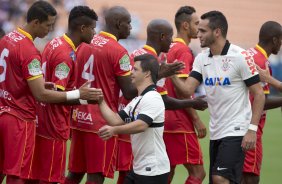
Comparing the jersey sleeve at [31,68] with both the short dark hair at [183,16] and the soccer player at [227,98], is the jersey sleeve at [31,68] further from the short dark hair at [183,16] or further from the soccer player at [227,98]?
the short dark hair at [183,16]

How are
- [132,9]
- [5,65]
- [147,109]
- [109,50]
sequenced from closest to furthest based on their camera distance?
1. [147,109]
2. [5,65]
3. [109,50]
4. [132,9]

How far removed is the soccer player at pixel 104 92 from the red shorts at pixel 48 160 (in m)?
0.34

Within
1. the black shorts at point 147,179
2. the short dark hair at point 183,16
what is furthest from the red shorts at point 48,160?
the short dark hair at point 183,16

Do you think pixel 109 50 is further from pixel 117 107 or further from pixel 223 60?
pixel 223 60

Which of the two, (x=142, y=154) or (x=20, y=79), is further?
(x=20, y=79)

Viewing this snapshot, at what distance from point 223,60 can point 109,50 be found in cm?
136

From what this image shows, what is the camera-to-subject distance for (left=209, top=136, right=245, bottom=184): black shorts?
8.34 m

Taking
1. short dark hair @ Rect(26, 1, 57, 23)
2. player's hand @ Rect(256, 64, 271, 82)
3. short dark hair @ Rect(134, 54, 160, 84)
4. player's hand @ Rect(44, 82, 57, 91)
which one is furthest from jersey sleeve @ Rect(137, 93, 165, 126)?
player's hand @ Rect(256, 64, 271, 82)

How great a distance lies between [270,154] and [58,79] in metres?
8.26

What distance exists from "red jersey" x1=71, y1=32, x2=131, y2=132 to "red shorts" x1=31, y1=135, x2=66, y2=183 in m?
0.43

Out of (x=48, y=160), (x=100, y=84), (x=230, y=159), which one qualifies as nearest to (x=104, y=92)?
(x=100, y=84)

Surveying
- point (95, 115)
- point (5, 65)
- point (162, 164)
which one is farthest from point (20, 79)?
point (162, 164)

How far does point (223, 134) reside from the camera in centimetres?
847

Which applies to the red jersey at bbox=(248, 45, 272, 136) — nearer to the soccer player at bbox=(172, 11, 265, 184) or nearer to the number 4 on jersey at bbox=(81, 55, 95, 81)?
the soccer player at bbox=(172, 11, 265, 184)
